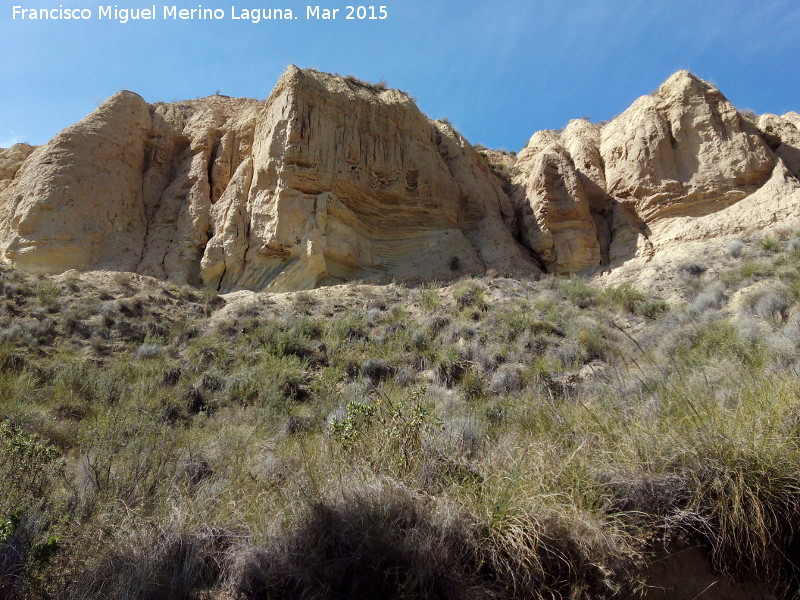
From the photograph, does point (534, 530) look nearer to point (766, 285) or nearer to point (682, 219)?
point (766, 285)

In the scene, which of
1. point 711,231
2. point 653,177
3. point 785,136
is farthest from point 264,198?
point 785,136

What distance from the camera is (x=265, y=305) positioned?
13805 millimetres

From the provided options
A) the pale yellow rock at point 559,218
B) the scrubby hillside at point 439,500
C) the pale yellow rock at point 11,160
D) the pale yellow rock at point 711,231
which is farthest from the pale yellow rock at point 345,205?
the scrubby hillside at point 439,500

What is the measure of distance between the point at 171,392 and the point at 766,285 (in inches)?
483

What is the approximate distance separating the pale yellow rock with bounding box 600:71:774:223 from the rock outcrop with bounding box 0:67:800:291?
6 cm

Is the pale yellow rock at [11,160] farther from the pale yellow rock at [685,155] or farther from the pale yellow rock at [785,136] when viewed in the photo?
the pale yellow rock at [785,136]

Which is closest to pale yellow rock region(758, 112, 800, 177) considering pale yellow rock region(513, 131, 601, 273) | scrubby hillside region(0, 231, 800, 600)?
pale yellow rock region(513, 131, 601, 273)

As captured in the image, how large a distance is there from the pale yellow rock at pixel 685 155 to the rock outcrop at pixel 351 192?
0.06 m

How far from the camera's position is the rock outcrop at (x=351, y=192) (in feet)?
51.2

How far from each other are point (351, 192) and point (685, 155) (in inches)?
459

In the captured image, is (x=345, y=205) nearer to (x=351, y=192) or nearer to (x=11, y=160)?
(x=351, y=192)

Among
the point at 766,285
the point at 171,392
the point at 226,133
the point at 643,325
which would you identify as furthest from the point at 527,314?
the point at 226,133

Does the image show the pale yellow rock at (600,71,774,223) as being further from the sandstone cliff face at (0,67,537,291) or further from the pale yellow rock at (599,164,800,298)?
the sandstone cliff face at (0,67,537,291)

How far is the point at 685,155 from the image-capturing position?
1742 centimetres
